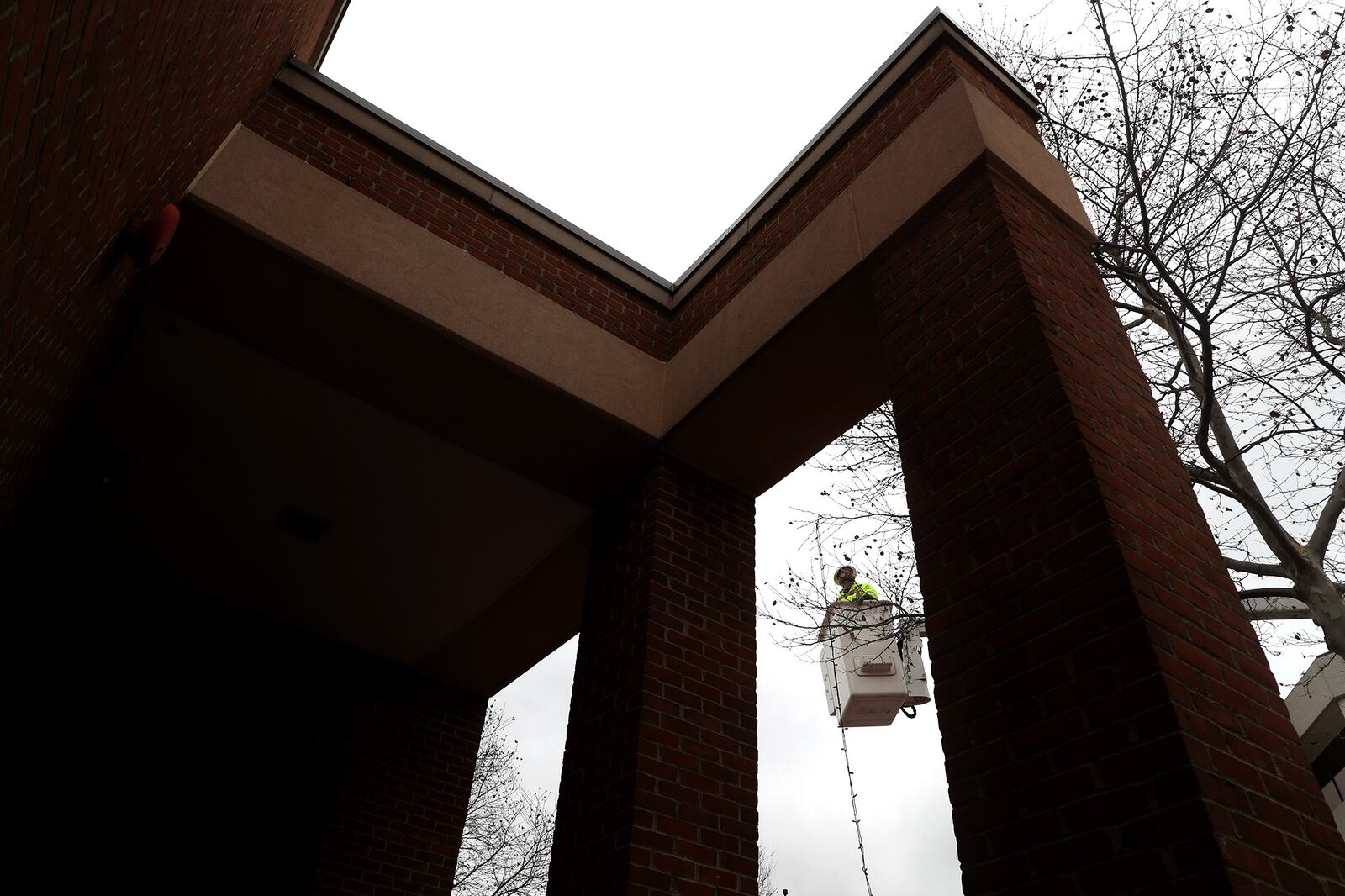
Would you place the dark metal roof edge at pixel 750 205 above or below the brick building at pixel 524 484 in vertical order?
above

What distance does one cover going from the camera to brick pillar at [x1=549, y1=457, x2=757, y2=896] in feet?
A: 14.1

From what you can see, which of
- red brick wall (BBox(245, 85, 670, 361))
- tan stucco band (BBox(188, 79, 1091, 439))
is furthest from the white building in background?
red brick wall (BBox(245, 85, 670, 361))

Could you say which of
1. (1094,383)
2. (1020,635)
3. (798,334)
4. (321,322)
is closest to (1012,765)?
(1020,635)

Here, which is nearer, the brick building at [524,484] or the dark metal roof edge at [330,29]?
the brick building at [524,484]

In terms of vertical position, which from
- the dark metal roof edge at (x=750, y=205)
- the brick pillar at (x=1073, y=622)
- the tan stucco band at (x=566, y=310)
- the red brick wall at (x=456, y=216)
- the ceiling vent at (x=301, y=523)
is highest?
the dark metal roof edge at (x=750, y=205)

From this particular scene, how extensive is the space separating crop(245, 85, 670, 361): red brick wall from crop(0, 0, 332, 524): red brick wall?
1.00 ft

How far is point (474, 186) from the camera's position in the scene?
223 inches

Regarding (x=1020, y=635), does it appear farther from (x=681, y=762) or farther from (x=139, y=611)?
(x=139, y=611)

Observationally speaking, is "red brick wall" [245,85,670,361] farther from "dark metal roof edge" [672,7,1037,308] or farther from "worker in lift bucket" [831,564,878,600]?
Answer: "worker in lift bucket" [831,564,878,600]

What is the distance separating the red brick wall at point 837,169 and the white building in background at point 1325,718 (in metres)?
9.34

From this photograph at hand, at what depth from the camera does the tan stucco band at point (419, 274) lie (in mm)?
4688

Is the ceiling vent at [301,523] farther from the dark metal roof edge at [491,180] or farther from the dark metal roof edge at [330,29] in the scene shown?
the dark metal roof edge at [330,29]

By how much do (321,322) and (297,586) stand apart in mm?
3122

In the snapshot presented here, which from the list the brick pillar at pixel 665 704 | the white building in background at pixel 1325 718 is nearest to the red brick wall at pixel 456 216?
the brick pillar at pixel 665 704
